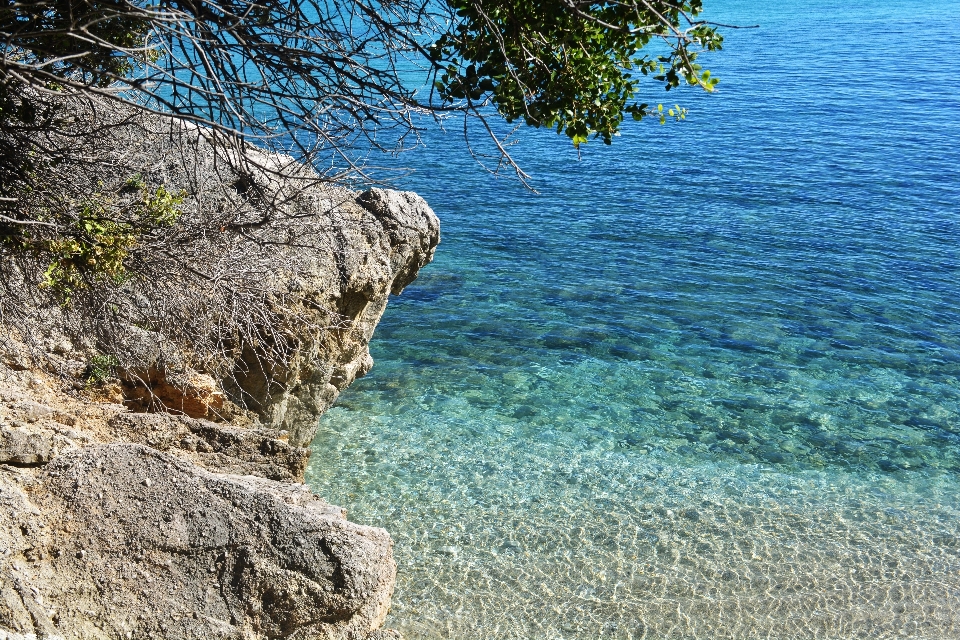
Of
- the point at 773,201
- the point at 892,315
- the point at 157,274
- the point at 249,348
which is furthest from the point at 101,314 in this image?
the point at 773,201

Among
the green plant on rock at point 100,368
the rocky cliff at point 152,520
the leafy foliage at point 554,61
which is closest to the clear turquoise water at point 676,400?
the rocky cliff at point 152,520

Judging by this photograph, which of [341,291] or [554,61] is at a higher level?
[554,61]

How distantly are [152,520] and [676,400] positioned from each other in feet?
23.9

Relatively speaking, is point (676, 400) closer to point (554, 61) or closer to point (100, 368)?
point (554, 61)

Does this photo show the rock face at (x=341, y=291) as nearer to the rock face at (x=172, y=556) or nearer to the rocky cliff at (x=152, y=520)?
the rocky cliff at (x=152, y=520)

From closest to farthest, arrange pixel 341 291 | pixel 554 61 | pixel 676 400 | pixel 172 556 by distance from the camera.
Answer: pixel 172 556 < pixel 554 61 < pixel 341 291 < pixel 676 400

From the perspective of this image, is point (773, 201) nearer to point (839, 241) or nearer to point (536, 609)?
point (839, 241)

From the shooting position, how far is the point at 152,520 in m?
4.46

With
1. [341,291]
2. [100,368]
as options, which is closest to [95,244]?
[100,368]

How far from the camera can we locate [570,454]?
30.6 ft

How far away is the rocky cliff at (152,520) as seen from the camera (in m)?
4.16

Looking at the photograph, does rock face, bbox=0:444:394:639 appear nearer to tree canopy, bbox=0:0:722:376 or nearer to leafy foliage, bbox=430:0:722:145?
tree canopy, bbox=0:0:722:376

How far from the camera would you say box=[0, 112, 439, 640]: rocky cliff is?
4156mm

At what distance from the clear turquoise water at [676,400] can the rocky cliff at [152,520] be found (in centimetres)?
224
